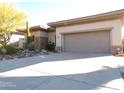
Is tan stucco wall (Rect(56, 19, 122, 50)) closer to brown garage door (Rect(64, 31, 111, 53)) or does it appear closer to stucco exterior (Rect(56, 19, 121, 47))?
stucco exterior (Rect(56, 19, 121, 47))

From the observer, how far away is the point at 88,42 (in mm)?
15414

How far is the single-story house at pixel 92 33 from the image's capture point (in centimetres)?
1358

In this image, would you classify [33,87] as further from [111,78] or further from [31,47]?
[31,47]

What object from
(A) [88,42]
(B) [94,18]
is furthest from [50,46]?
(B) [94,18]

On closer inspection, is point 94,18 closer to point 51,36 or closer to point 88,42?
point 88,42

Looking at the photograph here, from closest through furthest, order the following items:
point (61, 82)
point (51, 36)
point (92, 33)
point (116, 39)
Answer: point (61, 82), point (116, 39), point (92, 33), point (51, 36)

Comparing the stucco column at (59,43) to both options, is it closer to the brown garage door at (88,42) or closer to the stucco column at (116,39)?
the brown garage door at (88,42)

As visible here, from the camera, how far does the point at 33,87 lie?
5.21 meters

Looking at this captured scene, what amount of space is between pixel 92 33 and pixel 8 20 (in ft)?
30.1

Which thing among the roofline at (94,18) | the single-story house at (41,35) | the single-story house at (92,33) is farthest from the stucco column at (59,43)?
the single-story house at (41,35)

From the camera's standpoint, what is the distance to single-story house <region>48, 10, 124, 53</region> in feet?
44.5

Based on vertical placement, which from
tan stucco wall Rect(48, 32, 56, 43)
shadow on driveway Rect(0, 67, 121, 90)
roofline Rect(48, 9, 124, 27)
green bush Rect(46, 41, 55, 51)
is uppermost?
roofline Rect(48, 9, 124, 27)

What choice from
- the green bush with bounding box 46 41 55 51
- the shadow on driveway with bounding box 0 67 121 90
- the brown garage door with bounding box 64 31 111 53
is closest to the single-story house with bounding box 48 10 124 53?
the brown garage door with bounding box 64 31 111 53

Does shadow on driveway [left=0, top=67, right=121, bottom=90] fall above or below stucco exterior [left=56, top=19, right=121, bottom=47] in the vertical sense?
below
